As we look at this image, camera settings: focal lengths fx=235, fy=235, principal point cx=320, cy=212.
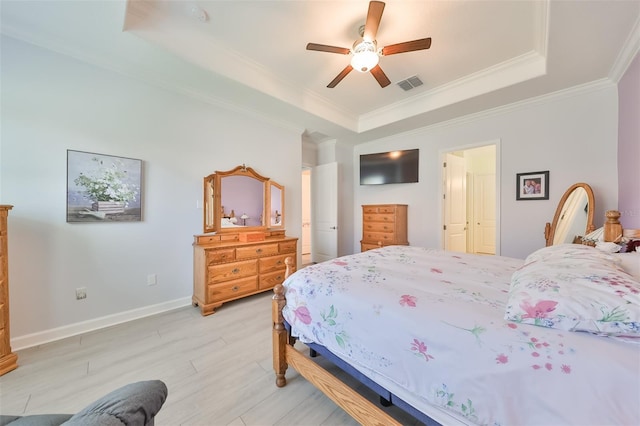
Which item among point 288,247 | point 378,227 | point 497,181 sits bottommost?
point 288,247

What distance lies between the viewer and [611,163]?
260 centimetres

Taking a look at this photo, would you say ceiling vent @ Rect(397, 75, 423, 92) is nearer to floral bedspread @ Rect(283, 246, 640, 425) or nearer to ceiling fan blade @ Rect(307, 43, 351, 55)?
ceiling fan blade @ Rect(307, 43, 351, 55)

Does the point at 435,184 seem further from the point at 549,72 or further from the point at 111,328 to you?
the point at 111,328

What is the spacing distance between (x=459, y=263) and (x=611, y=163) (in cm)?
244

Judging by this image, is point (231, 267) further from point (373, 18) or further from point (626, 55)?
point (626, 55)

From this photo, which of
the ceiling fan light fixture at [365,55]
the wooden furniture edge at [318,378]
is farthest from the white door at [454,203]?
the wooden furniture edge at [318,378]

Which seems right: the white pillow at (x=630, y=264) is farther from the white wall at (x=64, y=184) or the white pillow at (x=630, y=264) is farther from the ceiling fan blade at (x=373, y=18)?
the white wall at (x=64, y=184)

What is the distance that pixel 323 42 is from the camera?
238 centimetres

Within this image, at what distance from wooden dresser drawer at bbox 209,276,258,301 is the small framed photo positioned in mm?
3719

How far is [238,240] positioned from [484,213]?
542 cm

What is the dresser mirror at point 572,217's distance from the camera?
255 centimetres

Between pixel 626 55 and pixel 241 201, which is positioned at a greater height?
pixel 626 55

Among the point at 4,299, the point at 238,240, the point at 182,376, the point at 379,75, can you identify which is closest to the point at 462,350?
the point at 182,376

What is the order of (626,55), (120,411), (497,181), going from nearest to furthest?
1. (120,411)
2. (626,55)
3. (497,181)
